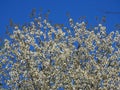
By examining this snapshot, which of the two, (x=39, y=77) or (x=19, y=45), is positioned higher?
(x=19, y=45)

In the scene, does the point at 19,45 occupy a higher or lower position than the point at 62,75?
higher

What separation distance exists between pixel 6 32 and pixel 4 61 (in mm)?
2347

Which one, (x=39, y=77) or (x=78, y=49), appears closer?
(x=39, y=77)

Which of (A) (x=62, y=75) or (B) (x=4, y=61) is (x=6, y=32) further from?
(A) (x=62, y=75)

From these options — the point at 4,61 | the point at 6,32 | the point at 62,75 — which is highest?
the point at 6,32

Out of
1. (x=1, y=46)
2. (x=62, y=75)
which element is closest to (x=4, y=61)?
(x=1, y=46)

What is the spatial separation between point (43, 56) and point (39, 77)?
1.96 m

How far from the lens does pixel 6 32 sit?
122 feet

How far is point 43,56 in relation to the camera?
35438mm

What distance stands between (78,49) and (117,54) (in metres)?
2.94

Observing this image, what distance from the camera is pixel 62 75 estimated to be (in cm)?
3434

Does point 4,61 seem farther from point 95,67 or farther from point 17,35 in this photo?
point 95,67

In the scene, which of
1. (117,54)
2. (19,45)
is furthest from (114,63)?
(19,45)

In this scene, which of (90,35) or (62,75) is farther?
(90,35)
